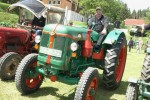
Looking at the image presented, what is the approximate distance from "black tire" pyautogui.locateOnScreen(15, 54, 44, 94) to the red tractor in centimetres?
34

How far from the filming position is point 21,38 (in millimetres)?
8125

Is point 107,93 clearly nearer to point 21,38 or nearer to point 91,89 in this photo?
point 91,89

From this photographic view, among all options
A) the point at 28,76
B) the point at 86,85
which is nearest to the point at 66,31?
the point at 86,85

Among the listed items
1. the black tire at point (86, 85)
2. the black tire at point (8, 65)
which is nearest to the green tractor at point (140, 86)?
the black tire at point (86, 85)

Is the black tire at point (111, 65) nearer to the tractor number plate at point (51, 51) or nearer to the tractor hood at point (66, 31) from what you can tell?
the tractor hood at point (66, 31)

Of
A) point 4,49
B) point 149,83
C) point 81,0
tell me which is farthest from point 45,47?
point 81,0

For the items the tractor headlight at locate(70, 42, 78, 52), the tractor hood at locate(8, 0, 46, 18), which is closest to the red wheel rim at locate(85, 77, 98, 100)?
the tractor headlight at locate(70, 42, 78, 52)

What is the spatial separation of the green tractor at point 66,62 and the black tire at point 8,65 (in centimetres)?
97

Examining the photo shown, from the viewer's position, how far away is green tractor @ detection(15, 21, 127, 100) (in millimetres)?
5301

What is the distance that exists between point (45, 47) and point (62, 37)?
0.43 m

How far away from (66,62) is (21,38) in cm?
317

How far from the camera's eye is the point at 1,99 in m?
5.66

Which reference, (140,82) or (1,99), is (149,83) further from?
(1,99)

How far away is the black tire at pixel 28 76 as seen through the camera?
18.7 ft
